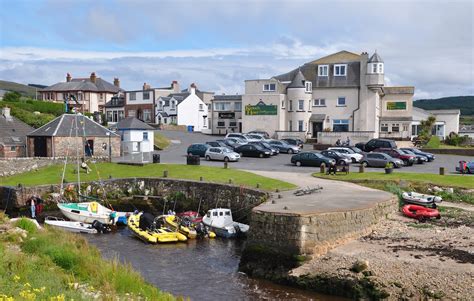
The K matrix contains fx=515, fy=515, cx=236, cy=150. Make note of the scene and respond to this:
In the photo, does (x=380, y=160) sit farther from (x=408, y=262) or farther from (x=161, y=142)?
(x=161, y=142)

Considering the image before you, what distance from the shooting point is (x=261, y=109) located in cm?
7406

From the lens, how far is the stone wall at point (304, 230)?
22516mm

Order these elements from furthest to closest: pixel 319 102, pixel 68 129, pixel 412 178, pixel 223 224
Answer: pixel 319 102
pixel 68 129
pixel 412 178
pixel 223 224

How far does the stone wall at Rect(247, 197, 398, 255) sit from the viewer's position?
886 inches

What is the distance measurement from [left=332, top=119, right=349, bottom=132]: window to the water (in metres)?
45.9

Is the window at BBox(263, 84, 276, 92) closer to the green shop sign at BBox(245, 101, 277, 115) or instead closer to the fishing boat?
the green shop sign at BBox(245, 101, 277, 115)

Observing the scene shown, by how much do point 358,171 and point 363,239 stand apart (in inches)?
677

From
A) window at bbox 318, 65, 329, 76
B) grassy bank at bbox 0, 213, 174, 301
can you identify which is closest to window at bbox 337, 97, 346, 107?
window at bbox 318, 65, 329, 76

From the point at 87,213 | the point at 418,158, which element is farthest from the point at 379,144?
the point at 87,213

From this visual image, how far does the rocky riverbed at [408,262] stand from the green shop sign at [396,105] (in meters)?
50.4

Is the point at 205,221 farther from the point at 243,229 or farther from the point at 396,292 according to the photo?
the point at 396,292

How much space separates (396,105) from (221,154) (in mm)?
36622

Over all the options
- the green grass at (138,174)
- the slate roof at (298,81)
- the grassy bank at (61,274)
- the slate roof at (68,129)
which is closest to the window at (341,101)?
the slate roof at (298,81)

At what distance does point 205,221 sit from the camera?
31.7 m
